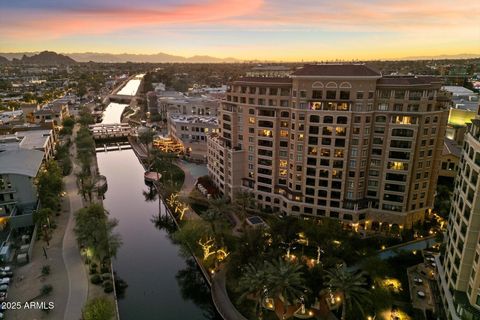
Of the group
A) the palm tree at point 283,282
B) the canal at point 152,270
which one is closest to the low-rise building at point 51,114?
the canal at point 152,270

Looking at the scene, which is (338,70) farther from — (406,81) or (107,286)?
(107,286)

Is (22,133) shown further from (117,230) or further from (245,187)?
(245,187)

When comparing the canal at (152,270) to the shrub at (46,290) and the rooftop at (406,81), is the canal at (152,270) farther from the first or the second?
the rooftop at (406,81)

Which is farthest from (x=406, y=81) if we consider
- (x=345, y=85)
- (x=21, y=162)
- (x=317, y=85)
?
(x=21, y=162)

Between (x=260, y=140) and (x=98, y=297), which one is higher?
(x=260, y=140)

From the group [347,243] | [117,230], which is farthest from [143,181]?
[347,243]
